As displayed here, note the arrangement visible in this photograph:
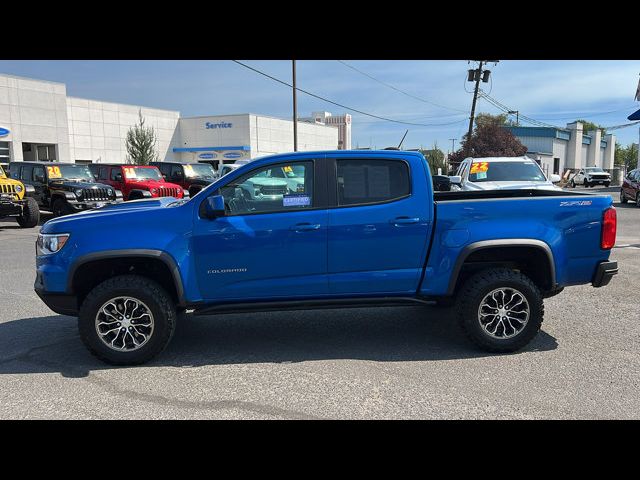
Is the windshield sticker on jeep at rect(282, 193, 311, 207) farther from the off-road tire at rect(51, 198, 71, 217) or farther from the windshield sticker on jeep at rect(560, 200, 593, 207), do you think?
the off-road tire at rect(51, 198, 71, 217)

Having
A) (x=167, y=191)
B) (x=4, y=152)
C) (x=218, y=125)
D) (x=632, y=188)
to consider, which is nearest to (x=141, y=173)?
(x=167, y=191)

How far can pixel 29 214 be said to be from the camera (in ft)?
48.3

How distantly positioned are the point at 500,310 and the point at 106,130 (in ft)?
153

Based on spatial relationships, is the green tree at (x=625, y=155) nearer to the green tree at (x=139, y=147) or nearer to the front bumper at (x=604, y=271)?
the green tree at (x=139, y=147)

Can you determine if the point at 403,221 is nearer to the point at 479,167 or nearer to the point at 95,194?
the point at 479,167

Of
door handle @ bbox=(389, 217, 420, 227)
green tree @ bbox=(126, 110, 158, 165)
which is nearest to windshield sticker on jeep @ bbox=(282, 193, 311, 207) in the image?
door handle @ bbox=(389, 217, 420, 227)

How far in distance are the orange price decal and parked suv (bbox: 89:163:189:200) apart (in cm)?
1000

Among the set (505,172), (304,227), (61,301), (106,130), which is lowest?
(61,301)

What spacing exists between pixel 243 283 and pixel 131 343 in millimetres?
1136

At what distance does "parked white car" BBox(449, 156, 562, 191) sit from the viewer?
11.7 meters

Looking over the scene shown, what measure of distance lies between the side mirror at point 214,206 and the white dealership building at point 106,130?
35.7m
